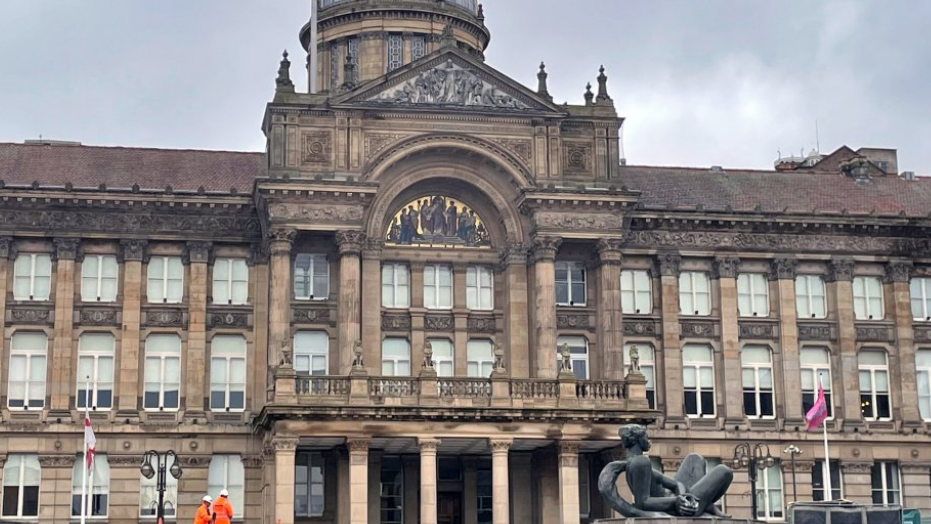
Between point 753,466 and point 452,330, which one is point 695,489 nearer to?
point 753,466

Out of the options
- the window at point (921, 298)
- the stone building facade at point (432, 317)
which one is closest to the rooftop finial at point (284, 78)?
the stone building facade at point (432, 317)

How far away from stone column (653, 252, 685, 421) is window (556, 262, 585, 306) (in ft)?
11.5

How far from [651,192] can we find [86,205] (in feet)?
74.6

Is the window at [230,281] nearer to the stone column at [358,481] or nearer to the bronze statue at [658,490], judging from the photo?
the stone column at [358,481]

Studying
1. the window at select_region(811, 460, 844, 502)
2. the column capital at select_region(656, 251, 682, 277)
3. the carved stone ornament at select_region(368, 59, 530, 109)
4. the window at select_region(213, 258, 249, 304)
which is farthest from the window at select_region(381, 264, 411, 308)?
the window at select_region(811, 460, 844, 502)

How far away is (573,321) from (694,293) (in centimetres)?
556

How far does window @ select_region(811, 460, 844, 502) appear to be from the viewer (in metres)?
64.9

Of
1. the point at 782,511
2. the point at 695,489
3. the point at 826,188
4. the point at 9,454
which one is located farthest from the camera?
the point at 826,188

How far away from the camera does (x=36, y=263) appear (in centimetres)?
6159

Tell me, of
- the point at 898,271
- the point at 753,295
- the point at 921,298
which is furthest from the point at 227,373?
the point at 921,298

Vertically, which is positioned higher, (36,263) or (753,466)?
(36,263)

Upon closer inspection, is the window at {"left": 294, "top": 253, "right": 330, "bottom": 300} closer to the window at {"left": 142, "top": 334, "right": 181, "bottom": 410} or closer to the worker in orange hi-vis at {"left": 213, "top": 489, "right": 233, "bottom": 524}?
the window at {"left": 142, "top": 334, "right": 181, "bottom": 410}

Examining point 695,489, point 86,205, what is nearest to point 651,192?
point 86,205

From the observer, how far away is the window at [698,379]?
2557 inches
